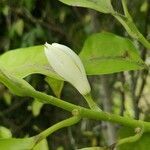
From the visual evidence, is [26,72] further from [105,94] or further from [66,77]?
[105,94]

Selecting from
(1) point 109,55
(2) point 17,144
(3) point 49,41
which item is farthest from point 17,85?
(3) point 49,41

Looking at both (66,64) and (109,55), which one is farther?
(109,55)

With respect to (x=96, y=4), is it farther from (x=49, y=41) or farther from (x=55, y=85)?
(x=49, y=41)

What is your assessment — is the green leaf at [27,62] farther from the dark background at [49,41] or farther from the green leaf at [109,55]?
the dark background at [49,41]

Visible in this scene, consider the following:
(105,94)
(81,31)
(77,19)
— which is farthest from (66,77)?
(77,19)

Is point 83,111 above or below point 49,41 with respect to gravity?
above

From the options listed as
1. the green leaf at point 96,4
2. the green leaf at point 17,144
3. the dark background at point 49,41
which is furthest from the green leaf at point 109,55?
the dark background at point 49,41

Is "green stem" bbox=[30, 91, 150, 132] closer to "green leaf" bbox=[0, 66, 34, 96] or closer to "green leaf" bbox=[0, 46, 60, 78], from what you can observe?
"green leaf" bbox=[0, 66, 34, 96]

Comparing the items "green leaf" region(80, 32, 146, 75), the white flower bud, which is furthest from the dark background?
the white flower bud
